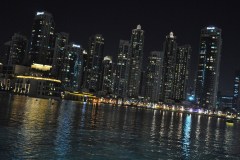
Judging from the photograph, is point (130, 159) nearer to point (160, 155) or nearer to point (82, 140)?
point (160, 155)

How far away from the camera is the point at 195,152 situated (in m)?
34.2

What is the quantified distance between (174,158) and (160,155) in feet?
4.31

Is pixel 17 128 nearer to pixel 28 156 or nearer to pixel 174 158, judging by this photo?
pixel 28 156

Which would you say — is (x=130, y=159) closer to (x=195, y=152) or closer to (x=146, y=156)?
(x=146, y=156)

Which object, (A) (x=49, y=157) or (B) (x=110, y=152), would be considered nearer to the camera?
(A) (x=49, y=157)

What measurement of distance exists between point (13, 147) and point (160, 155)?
12.3m

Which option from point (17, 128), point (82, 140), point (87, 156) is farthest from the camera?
point (17, 128)

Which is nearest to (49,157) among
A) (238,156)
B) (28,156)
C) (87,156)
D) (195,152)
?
(28,156)

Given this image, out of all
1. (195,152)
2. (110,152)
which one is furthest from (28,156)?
(195,152)

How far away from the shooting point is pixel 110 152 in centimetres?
2812

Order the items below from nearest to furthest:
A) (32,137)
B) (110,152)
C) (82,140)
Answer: (110,152)
(32,137)
(82,140)

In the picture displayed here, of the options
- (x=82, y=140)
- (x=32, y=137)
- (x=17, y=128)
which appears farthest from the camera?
(x=17, y=128)

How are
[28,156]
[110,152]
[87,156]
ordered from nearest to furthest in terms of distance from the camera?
1. [28,156]
2. [87,156]
3. [110,152]

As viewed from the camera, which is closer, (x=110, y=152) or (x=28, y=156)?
(x=28, y=156)
